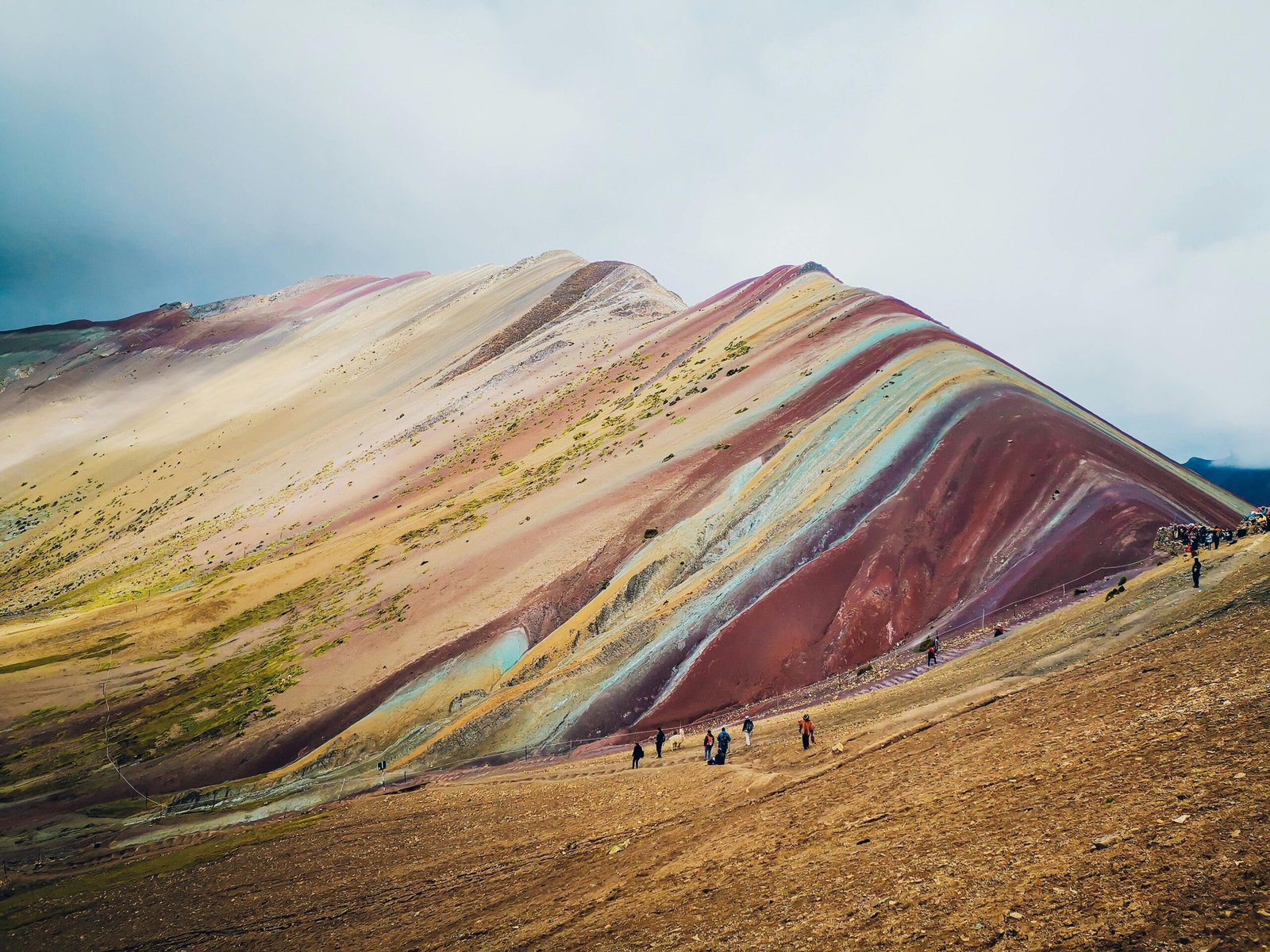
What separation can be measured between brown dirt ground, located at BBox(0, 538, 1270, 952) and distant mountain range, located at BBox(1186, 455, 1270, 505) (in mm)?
125990

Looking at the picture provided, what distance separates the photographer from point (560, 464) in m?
75.9

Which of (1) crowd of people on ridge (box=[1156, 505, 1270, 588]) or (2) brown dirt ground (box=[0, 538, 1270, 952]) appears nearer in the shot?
(2) brown dirt ground (box=[0, 538, 1270, 952])

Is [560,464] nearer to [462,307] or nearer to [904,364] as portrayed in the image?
[904,364]

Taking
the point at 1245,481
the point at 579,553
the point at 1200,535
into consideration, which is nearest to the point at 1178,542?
the point at 1200,535

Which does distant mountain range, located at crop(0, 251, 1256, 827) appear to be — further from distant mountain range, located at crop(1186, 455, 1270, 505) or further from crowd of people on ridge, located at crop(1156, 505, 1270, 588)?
distant mountain range, located at crop(1186, 455, 1270, 505)

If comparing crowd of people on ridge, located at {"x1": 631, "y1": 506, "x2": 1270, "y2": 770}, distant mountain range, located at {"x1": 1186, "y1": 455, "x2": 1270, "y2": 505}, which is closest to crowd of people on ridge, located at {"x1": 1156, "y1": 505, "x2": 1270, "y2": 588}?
crowd of people on ridge, located at {"x1": 631, "y1": 506, "x2": 1270, "y2": 770}

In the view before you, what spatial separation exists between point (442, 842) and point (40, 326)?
219m

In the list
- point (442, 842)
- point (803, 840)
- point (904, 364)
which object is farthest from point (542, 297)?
point (803, 840)

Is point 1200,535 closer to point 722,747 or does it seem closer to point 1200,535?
point 1200,535

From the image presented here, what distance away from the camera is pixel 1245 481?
447ft

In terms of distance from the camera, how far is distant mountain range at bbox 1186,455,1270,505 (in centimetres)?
13038

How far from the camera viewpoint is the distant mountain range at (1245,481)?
428 feet

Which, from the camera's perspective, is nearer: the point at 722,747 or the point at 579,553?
the point at 722,747

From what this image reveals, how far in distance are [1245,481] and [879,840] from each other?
161 meters
